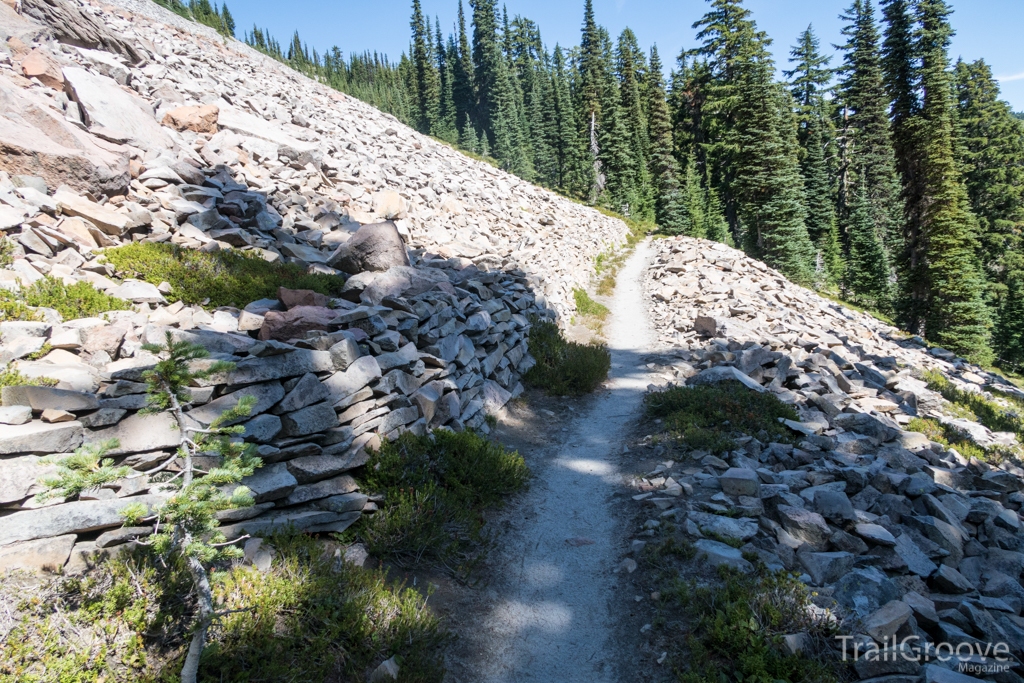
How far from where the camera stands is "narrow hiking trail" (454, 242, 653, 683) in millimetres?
5188

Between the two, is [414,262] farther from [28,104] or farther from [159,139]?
[28,104]

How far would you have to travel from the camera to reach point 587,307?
751 inches

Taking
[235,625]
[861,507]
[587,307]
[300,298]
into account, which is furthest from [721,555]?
[587,307]

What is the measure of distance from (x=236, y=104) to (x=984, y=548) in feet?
72.8

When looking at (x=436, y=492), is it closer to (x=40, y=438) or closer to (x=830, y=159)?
(x=40, y=438)

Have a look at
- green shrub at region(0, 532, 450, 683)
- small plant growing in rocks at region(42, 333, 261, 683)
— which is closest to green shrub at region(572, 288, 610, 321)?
green shrub at region(0, 532, 450, 683)

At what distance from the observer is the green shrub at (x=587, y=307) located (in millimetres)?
18766

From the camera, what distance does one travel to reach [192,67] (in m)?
19.4

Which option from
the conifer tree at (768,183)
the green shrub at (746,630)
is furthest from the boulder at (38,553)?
the conifer tree at (768,183)

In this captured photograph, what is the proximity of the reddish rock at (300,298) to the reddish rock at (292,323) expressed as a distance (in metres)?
0.49

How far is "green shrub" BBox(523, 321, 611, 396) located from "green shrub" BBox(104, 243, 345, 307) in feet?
17.2

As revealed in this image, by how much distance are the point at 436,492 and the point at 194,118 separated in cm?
1347

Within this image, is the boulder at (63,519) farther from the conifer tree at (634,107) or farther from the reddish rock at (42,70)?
the conifer tree at (634,107)

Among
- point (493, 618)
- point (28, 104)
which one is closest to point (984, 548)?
point (493, 618)
